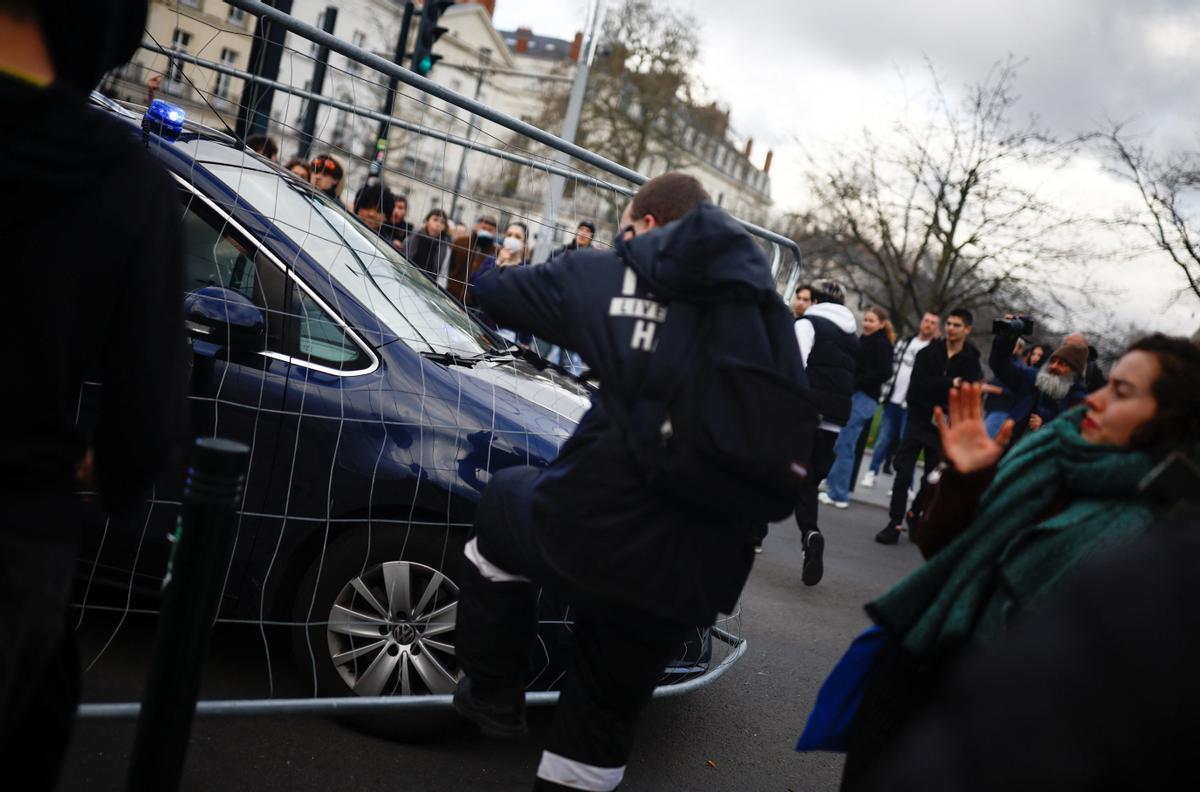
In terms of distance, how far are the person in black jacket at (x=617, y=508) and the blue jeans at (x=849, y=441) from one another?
787 centimetres

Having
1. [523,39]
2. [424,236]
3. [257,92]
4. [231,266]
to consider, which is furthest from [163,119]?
[523,39]

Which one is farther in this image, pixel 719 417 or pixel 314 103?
pixel 314 103

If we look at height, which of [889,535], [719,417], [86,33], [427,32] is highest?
[427,32]

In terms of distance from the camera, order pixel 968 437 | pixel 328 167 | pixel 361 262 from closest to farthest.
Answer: pixel 968 437 < pixel 361 262 < pixel 328 167

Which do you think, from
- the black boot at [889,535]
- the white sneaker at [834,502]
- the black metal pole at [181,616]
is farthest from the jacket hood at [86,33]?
the white sneaker at [834,502]

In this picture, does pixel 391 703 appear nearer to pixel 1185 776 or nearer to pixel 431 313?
pixel 431 313

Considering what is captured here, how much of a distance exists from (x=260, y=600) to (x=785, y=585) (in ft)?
15.1

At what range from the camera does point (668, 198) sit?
9.05 ft

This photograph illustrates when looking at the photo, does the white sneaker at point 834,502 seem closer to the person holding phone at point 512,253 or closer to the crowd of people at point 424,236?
the person holding phone at point 512,253

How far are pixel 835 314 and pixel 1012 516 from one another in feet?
18.0

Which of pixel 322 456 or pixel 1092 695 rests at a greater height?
pixel 1092 695

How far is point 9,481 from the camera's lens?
1.57 meters

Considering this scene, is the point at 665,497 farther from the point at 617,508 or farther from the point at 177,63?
the point at 177,63

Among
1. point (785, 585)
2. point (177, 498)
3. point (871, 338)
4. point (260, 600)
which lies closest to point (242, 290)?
point (177, 498)
